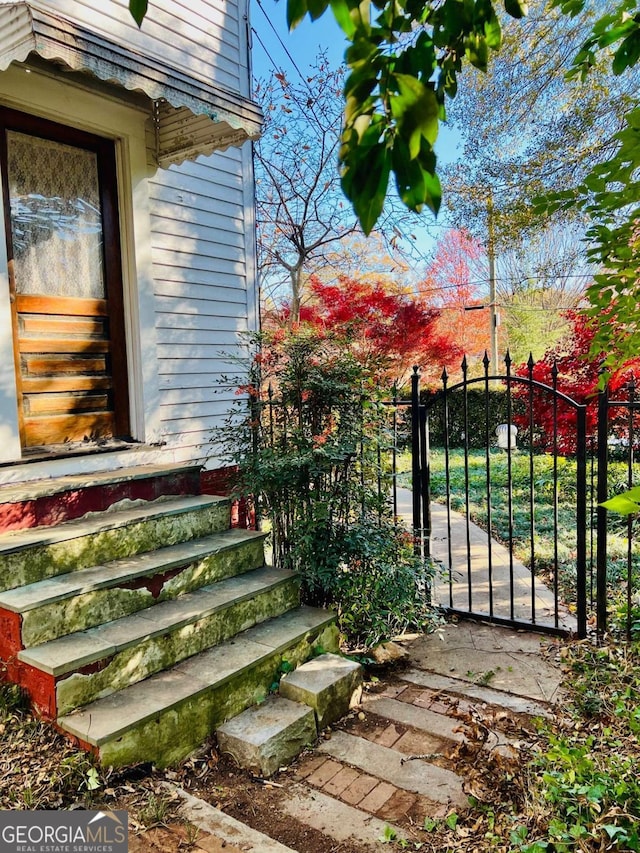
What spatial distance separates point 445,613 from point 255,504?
164cm

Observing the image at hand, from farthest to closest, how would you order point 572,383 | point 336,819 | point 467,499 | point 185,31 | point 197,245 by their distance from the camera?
point 572,383 < point 197,245 < point 185,31 < point 467,499 < point 336,819

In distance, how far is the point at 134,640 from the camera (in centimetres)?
259

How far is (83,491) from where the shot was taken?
3.33 m

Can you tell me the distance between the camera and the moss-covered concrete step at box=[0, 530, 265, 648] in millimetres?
2508

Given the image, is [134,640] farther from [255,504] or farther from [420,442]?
[420,442]

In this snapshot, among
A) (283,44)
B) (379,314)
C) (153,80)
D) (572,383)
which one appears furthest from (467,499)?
(283,44)

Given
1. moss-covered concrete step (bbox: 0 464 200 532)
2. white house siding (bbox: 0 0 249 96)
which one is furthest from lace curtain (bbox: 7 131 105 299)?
moss-covered concrete step (bbox: 0 464 200 532)

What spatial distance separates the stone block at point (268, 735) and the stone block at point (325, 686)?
5 centimetres

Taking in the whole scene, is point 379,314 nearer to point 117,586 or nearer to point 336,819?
point 117,586

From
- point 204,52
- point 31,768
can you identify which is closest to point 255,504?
point 31,768

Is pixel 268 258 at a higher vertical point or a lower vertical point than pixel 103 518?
higher

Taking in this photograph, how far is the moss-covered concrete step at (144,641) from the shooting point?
2.35 meters

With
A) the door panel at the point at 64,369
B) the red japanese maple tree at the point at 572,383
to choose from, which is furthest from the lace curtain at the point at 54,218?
the red japanese maple tree at the point at 572,383

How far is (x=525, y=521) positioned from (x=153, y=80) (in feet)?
20.0
